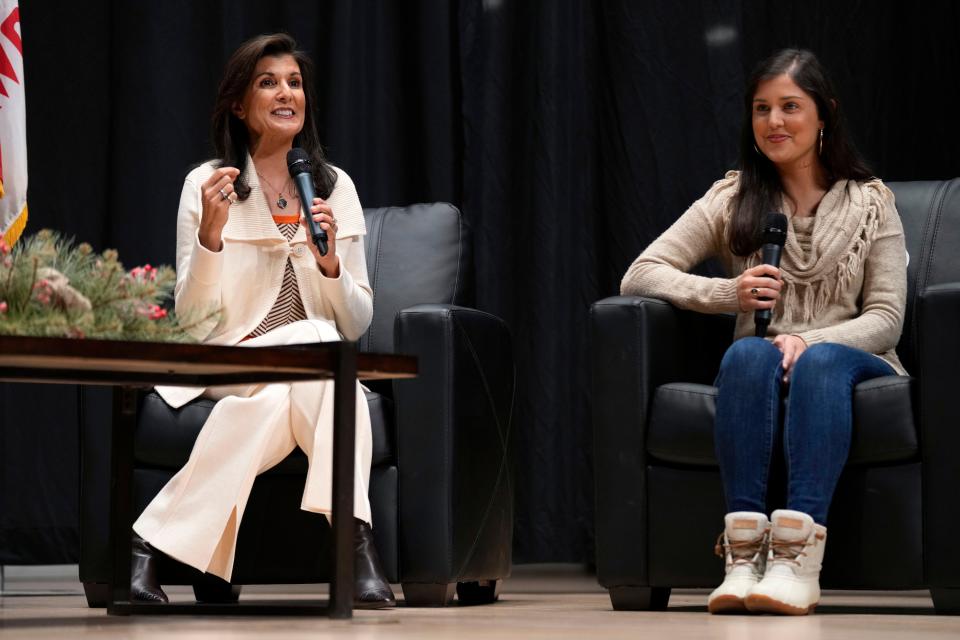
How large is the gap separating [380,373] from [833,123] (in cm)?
131

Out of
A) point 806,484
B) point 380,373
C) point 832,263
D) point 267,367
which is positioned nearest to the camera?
point 267,367

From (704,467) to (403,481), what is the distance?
566 mm

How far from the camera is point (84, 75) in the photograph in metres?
4.32

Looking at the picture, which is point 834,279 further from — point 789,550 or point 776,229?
point 789,550

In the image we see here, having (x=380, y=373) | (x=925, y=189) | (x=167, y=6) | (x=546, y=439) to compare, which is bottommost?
(x=546, y=439)

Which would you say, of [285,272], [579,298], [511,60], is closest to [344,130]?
[511,60]

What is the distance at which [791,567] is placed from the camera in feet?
7.76

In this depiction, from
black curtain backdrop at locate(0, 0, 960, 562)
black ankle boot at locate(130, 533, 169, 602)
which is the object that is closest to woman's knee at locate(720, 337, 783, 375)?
black ankle boot at locate(130, 533, 169, 602)

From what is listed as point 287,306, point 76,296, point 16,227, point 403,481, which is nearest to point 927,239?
point 403,481

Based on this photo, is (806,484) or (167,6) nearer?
(806,484)

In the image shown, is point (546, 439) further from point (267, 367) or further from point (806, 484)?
point (267, 367)

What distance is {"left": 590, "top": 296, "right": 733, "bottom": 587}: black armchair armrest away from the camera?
8.64 ft

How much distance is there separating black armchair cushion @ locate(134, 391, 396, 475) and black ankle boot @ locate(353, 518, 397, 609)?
0.21 m

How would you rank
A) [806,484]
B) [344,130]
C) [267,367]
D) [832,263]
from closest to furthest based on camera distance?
[267,367]
[806,484]
[832,263]
[344,130]
